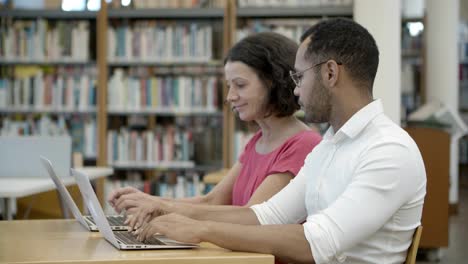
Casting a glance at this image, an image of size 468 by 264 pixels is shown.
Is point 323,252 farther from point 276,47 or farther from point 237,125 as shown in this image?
point 237,125

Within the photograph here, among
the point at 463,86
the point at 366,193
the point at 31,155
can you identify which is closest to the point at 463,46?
the point at 463,86

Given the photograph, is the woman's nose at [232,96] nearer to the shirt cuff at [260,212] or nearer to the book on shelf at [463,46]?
the shirt cuff at [260,212]

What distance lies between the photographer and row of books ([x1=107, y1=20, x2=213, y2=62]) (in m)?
6.57

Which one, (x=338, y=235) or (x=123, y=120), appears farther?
(x=123, y=120)

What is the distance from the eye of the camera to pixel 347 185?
189 cm

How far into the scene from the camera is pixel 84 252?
177 cm

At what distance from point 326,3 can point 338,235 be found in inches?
191

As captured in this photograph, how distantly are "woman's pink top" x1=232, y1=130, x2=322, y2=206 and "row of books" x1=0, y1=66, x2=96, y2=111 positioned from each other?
4055mm

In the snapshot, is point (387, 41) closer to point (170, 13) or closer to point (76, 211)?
point (170, 13)

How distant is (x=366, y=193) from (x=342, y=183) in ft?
0.52

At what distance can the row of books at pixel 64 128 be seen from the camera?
21.9ft

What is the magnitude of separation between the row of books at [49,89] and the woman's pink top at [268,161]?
160 inches

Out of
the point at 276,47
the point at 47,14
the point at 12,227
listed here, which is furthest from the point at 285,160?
the point at 47,14

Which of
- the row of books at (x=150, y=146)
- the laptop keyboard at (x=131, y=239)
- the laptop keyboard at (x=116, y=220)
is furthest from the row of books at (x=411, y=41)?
the laptop keyboard at (x=131, y=239)
